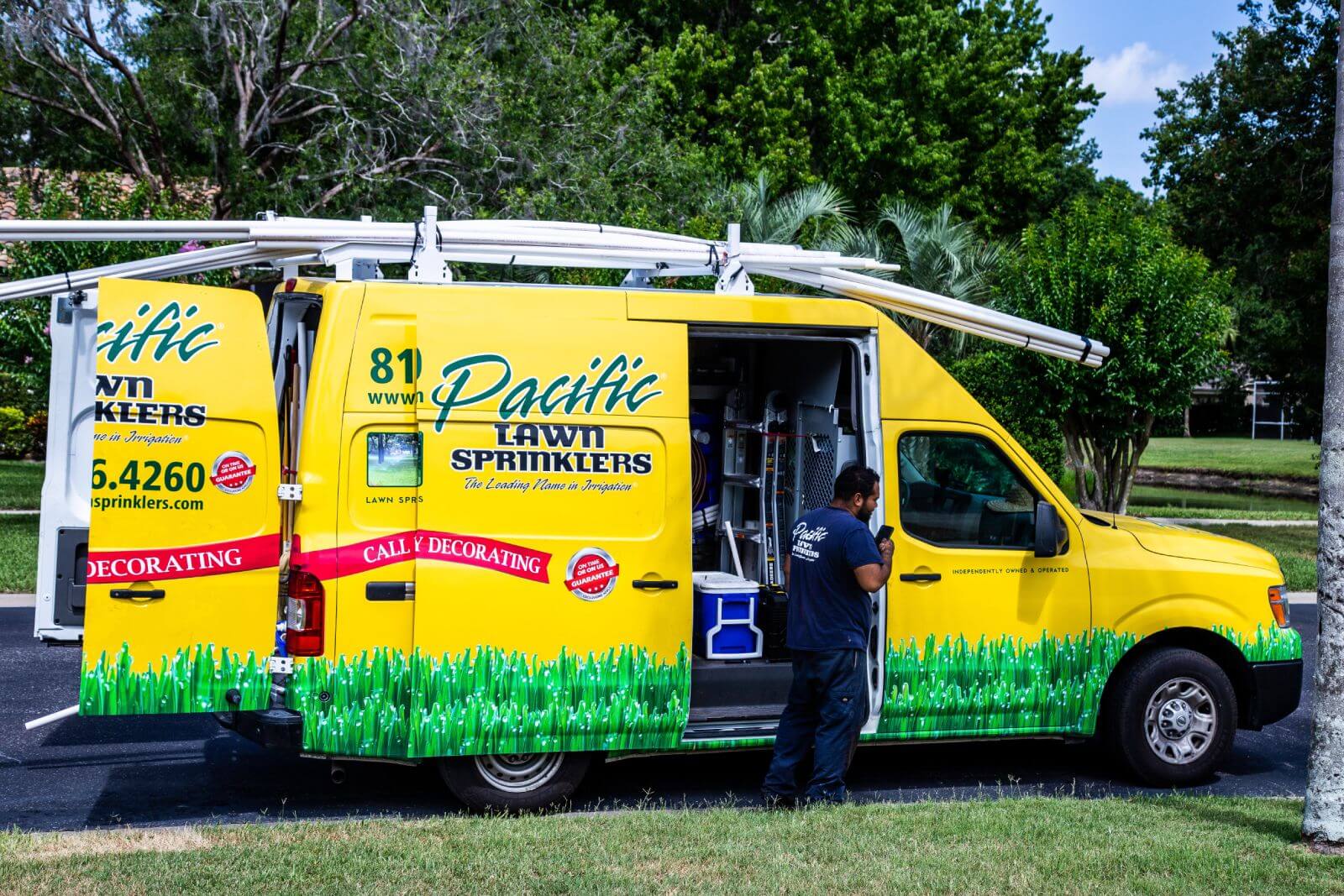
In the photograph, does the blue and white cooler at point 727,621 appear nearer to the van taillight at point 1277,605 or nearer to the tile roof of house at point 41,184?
the van taillight at point 1277,605

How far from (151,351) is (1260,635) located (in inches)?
233

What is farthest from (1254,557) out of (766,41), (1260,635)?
(766,41)

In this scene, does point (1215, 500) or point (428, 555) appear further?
point (1215, 500)

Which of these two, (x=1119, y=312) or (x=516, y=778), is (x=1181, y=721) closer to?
(x=516, y=778)

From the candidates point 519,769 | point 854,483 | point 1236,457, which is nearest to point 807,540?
point 854,483

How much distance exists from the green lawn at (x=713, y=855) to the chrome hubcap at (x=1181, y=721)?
1130 mm

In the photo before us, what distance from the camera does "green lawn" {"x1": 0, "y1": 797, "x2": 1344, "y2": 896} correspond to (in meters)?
5.06

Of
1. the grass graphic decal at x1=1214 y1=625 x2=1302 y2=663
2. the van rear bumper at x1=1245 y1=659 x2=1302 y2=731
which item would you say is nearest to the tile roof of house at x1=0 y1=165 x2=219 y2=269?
the grass graphic decal at x1=1214 y1=625 x2=1302 y2=663

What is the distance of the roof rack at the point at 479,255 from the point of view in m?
6.51

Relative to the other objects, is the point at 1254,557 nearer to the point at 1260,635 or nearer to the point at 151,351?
the point at 1260,635

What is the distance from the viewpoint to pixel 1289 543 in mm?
20172

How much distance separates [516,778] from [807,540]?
1.82m

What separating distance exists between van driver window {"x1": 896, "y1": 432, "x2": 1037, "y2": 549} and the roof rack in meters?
0.74

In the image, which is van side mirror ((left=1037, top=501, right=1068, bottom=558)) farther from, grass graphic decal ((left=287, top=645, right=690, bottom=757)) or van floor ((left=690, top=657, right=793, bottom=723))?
grass graphic decal ((left=287, top=645, right=690, bottom=757))
